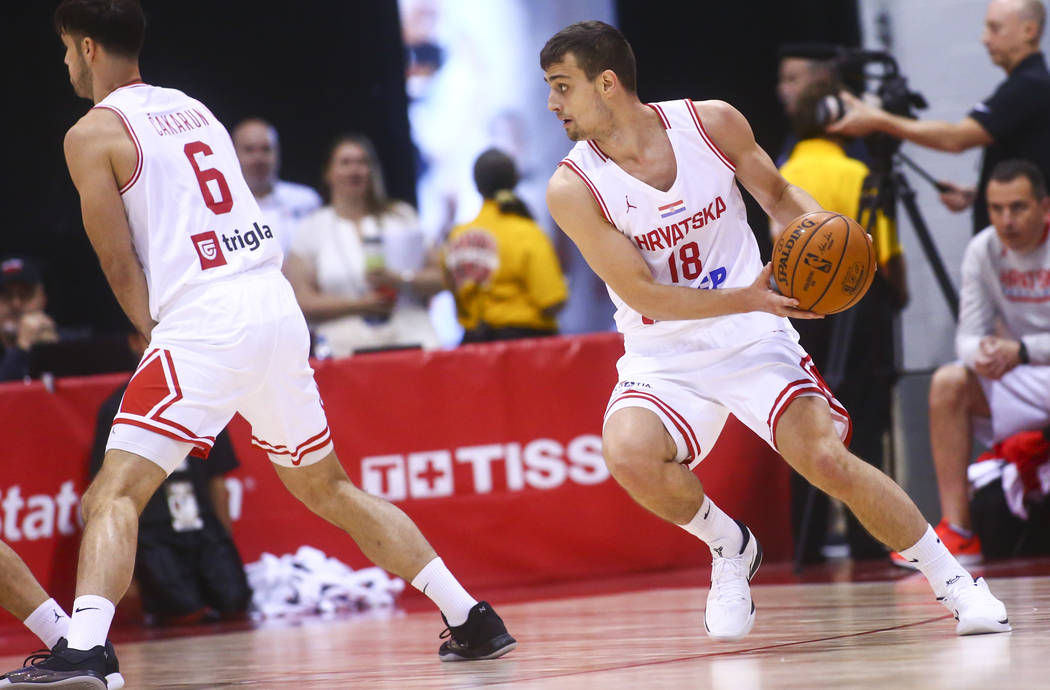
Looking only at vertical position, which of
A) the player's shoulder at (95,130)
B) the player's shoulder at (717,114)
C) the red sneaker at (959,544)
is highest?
the player's shoulder at (95,130)

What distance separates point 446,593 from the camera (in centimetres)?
401

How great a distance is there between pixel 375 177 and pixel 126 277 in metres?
3.73

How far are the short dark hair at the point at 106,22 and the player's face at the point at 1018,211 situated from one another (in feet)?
12.2

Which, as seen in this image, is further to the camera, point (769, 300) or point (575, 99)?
point (575, 99)

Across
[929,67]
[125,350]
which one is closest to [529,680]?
[125,350]

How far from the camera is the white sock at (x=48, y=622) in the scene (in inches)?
163

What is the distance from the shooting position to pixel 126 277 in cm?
376

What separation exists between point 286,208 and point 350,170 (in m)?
0.82

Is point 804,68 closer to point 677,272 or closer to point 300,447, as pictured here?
point 677,272

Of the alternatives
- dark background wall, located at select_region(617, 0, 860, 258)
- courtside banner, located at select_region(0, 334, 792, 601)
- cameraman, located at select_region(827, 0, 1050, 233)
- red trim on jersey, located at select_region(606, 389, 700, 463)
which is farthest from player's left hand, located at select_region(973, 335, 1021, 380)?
dark background wall, located at select_region(617, 0, 860, 258)

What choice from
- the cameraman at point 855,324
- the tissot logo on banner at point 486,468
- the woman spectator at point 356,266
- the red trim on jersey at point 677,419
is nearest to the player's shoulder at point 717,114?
the red trim on jersey at point 677,419

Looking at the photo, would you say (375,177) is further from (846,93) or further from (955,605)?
(955,605)

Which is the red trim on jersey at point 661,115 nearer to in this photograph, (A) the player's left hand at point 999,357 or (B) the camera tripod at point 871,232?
(B) the camera tripod at point 871,232

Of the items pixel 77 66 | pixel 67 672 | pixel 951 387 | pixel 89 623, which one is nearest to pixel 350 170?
pixel 951 387
